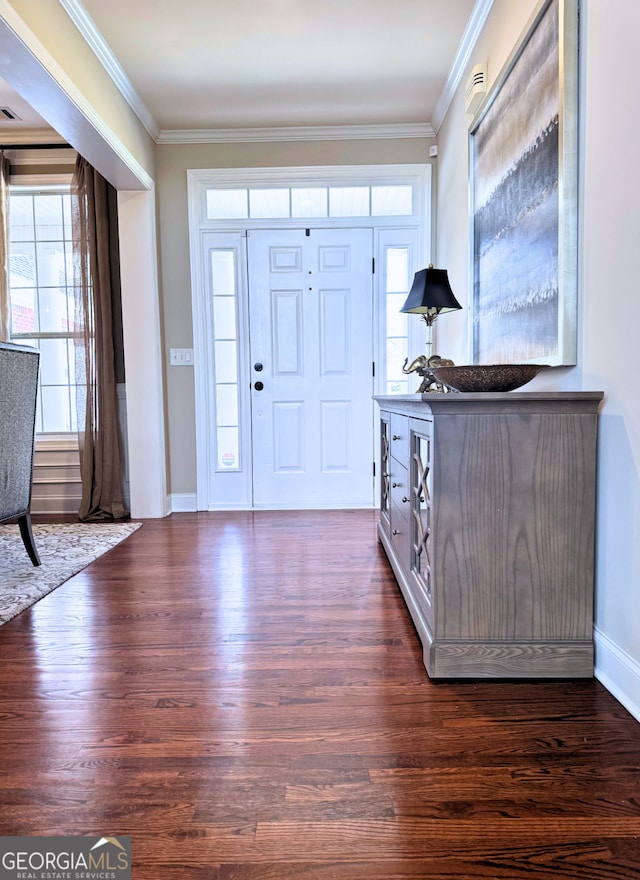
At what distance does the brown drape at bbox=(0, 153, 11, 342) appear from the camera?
3705mm

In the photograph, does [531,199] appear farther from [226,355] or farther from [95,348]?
[95,348]

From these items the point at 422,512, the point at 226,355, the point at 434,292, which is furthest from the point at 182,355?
the point at 422,512

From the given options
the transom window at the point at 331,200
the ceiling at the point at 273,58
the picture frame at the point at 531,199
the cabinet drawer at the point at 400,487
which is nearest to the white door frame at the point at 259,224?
the transom window at the point at 331,200

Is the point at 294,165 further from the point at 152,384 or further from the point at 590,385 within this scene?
the point at 590,385

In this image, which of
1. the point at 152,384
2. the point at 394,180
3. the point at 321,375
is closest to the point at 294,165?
the point at 394,180

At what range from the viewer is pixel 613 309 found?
1.38 metres

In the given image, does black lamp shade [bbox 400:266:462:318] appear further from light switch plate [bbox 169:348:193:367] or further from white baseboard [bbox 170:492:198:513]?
white baseboard [bbox 170:492:198:513]

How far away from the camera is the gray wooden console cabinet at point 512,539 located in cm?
146

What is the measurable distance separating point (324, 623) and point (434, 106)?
3315 millimetres

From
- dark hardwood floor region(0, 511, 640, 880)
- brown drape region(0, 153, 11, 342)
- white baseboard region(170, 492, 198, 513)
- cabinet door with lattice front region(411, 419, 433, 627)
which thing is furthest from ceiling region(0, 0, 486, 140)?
dark hardwood floor region(0, 511, 640, 880)

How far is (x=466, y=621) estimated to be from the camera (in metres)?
1.47

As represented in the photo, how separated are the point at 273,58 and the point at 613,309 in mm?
2554

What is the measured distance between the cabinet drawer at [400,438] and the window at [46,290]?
2.71 m

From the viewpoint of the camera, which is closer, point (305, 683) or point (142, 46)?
point (305, 683)
